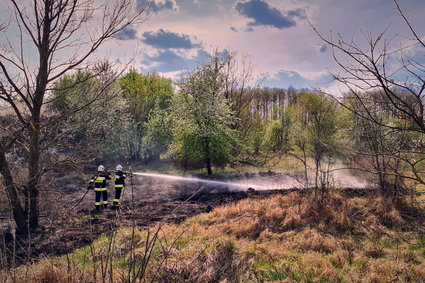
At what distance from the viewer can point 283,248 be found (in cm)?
615

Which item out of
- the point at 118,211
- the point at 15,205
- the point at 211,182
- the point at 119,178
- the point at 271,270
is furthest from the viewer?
the point at 211,182

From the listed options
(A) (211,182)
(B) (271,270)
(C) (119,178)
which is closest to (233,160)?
(A) (211,182)

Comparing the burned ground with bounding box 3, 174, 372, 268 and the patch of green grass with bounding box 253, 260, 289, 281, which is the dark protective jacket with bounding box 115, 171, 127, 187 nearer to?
the burned ground with bounding box 3, 174, 372, 268

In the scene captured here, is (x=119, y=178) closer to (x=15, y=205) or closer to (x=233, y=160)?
(x=15, y=205)

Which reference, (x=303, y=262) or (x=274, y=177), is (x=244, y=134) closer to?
(x=274, y=177)

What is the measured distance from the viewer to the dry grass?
4938 millimetres

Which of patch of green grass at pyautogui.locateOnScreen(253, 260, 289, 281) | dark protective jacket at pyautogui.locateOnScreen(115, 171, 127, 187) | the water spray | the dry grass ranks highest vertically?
dark protective jacket at pyautogui.locateOnScreen(115, 171, 127, 187)

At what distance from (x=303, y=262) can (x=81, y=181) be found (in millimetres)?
14225

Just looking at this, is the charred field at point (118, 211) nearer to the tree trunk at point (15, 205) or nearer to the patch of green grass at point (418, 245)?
the tree trunk at point (15, 205)

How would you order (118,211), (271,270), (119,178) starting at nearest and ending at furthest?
1. (271,270)
2. (118,211)
3. (119,178)

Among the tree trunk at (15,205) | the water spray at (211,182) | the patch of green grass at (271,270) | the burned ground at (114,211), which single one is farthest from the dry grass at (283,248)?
the water spray at (211,182)

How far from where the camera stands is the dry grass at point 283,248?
494 centimetres

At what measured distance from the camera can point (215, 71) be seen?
1844cm

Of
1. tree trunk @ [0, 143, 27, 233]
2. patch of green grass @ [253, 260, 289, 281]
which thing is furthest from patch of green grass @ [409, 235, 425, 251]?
tree trunk @ [0, 143, 27, 233]
